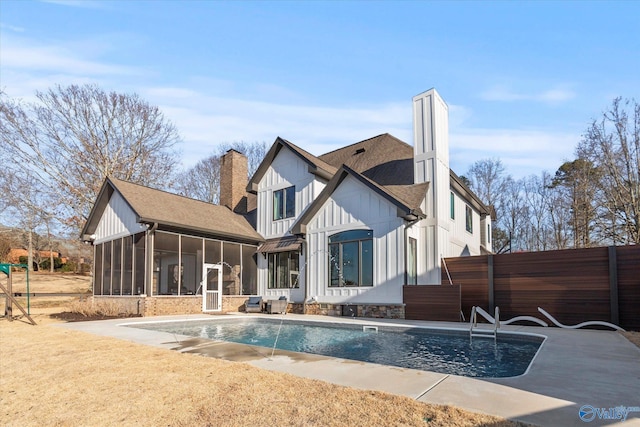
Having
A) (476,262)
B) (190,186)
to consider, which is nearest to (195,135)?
(190,186)

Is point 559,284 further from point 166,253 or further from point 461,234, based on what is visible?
point 166,253

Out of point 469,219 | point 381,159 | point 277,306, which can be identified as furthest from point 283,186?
point 469,219

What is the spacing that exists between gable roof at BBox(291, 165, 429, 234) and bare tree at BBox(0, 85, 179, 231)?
1477 cm

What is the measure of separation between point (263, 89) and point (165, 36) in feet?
12.2

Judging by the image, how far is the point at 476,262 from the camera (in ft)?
43.9

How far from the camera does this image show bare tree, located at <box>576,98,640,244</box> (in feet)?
70.4

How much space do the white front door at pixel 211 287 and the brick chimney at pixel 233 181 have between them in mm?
5127

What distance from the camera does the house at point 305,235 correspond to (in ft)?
47.4

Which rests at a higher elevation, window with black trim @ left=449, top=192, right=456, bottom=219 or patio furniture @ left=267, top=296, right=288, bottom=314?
window with black trim @ left=449, top=192, right=456, bottom=219

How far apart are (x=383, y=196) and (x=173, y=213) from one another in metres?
8.18

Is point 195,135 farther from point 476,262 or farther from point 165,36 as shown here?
point 476,262

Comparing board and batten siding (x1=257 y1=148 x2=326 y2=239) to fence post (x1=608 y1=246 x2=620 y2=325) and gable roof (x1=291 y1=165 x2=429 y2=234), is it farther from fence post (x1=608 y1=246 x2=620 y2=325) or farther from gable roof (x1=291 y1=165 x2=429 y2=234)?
fence post (x1=608 y1=246 x2=620 y2=325)

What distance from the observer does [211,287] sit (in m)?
16.6
